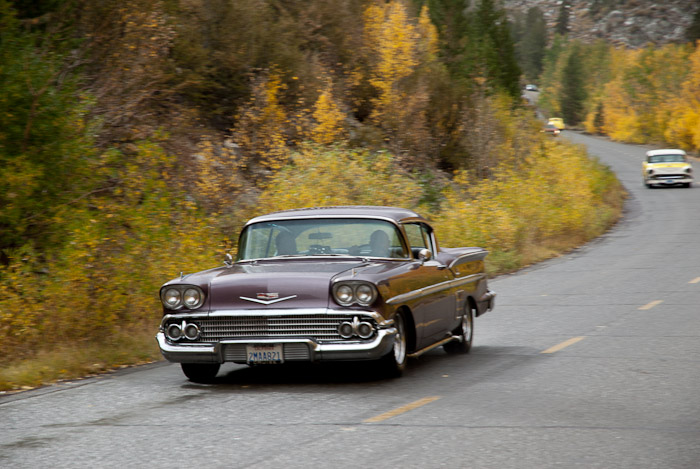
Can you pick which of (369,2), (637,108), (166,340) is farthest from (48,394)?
(637,108)

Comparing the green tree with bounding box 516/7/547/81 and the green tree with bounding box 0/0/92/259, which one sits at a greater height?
the green tree with bounding box 516/7/547/81

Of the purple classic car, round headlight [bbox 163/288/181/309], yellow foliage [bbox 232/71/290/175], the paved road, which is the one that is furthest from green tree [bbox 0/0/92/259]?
yellow foliage [bbox 232/71/290/175]

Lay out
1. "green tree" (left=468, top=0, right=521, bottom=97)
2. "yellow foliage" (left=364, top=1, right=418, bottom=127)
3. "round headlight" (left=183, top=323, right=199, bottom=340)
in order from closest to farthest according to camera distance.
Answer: "round headlight" (left=183, top=323, right=199, bottom=340) < "yellow foliage" (left=364, top=1, right=418, bottom=127) < "green tree" (left=468, top=0, right=521, bottom=97)

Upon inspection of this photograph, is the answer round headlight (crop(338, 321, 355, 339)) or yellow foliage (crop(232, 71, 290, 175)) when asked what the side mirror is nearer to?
round headlight (crop(338, 321, 355, 339))

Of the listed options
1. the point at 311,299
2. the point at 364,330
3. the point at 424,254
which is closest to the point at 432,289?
the point at 424,254

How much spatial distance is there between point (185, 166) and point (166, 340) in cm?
1258

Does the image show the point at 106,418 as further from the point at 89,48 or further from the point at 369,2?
the point at 369,2

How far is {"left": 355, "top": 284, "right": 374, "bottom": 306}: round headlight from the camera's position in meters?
7.85

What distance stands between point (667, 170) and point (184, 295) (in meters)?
44.9

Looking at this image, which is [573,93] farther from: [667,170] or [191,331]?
[191,331]

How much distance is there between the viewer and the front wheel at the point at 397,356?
8.24 metres

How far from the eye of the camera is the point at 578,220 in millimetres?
29203

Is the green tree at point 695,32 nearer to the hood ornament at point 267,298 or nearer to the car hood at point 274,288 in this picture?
the car hood at point 274,288

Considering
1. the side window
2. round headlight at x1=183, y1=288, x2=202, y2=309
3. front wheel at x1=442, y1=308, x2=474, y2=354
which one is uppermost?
the side window
